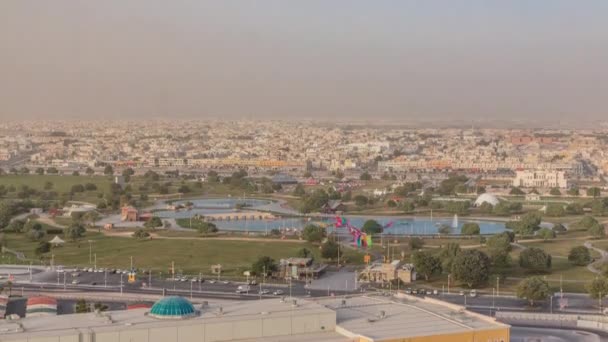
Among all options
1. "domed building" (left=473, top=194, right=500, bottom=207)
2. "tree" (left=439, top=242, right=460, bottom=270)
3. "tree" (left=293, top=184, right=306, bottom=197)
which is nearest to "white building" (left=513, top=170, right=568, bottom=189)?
"domed building" (left=473, top=194, right=500, bottom=207)

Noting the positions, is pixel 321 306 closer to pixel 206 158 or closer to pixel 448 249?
pixel 448 249

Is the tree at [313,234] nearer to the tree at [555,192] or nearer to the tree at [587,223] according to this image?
the tree at [587,223]

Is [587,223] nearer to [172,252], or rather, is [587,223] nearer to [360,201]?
[360,201]

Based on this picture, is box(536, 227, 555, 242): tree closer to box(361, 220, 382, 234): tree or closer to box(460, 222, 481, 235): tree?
box(460, 222, 481, 235): tree

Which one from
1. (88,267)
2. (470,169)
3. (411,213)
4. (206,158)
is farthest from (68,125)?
(88,267)

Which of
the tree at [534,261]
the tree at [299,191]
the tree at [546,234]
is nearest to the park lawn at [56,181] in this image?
the tree at [299,191]

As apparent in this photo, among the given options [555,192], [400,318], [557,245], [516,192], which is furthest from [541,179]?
[400,318]
